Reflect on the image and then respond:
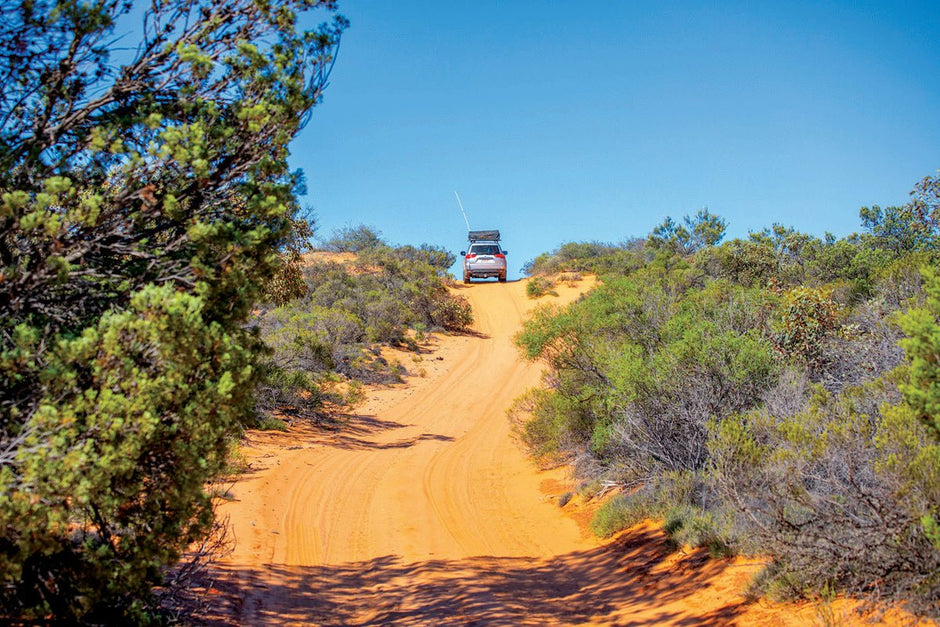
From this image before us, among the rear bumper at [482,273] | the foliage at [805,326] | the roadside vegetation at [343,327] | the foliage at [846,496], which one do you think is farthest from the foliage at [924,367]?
the rear bumper at [482,273]

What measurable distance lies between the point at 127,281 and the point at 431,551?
5945 millimetres

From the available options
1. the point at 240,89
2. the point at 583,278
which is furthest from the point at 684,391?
the point at 583,278

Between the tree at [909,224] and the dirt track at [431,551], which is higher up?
the tree at [909,224]

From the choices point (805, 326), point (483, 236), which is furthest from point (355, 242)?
point (805, 326)

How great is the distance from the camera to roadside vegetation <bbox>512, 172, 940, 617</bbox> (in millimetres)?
5023

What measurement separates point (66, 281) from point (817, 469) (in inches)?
256

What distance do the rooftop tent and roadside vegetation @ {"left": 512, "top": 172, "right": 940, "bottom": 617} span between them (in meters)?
Answer: 22.8

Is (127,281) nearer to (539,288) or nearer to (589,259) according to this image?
(539,288)

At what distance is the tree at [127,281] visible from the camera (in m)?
3.80

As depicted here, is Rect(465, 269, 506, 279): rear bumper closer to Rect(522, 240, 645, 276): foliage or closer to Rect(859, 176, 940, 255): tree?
Rect(522, 240, 645, 276): foliage

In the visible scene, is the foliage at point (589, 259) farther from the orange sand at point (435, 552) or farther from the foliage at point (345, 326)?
the orange sand at point (435, 552)

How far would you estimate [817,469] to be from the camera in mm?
6496

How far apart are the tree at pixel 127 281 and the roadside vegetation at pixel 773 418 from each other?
4494 millimetres

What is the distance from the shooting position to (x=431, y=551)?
900cm
